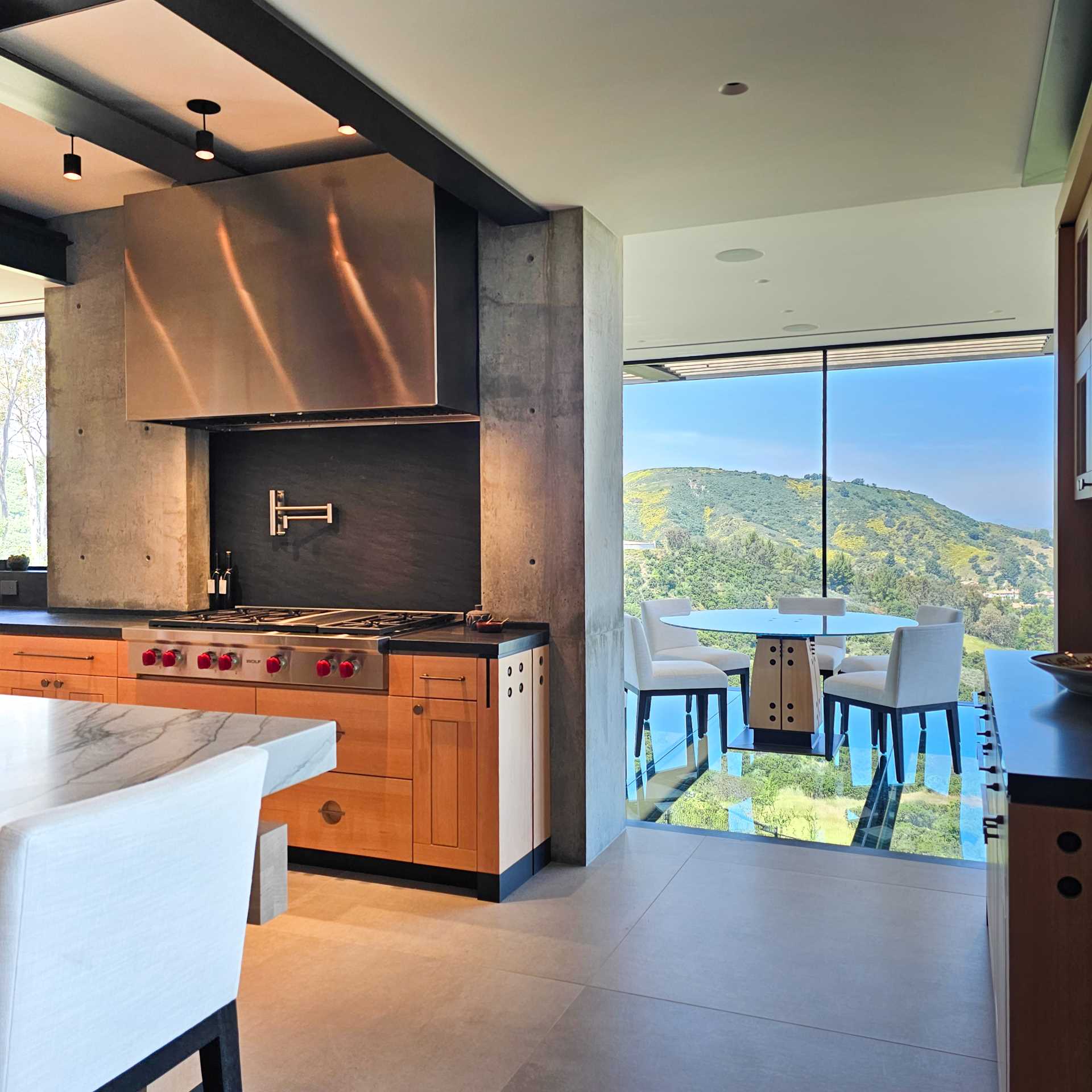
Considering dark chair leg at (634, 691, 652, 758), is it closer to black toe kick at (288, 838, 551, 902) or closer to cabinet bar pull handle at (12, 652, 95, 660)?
black toe kick at (288, 838, 551, 902)

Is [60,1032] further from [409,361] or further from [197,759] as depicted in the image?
[409,361]

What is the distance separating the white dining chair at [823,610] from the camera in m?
6.58

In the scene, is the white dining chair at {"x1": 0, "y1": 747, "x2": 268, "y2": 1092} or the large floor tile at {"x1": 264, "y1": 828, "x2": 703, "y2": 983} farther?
the large floor tile at {"x1": 264, "y1": 828, "x2": 703, "y2": 983}

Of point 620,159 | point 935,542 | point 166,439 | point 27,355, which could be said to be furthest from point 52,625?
point 935,542

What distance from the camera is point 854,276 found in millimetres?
5414

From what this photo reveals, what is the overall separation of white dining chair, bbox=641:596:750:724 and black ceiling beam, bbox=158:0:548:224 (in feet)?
12.0

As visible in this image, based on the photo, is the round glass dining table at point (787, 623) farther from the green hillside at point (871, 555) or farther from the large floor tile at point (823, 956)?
the large floor tile at point (823, 956)

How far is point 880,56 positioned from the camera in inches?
99.6

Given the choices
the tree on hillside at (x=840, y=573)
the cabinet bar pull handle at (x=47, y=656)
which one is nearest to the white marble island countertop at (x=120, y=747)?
the cabinet bar pull handle at (x=47, y=656)

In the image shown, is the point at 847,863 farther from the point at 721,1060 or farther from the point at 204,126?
the point at 204,126

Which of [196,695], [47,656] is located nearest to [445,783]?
[196,695]

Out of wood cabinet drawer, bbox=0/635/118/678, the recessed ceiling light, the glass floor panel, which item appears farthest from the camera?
the recessed ceiling light

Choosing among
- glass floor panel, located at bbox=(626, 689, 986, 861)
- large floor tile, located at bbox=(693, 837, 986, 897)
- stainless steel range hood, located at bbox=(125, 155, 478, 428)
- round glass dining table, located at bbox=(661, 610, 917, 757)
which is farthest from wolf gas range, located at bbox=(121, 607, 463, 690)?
round glass dining table, located at bbox=(661, 610, 917, 757)

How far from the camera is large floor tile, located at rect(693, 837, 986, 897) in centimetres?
362
